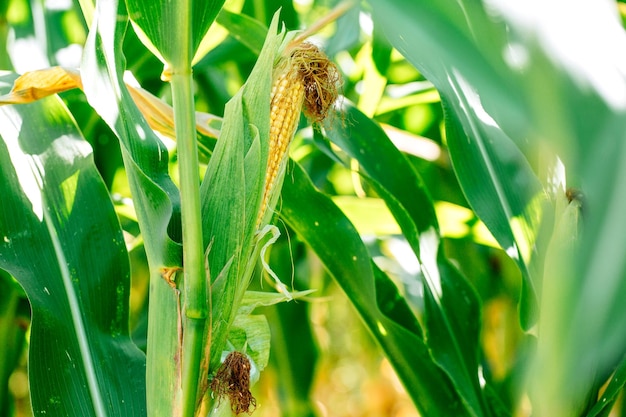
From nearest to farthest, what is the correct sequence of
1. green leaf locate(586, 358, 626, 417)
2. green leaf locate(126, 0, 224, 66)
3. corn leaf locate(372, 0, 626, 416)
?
1. corn leaf locate(372, 0, 626, 416)
2. green leaf locate(126, 0, 224, 66)
3. green leaf locate(586, 358, 626, 417)

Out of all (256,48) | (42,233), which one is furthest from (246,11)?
(42,233)

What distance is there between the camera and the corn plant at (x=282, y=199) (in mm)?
175

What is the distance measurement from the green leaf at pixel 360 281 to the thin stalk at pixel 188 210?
0.89 ft

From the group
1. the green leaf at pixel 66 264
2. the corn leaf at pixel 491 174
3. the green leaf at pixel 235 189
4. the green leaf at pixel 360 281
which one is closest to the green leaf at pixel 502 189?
the corn leaf at pixel 491 174

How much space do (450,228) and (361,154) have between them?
0.22 meters

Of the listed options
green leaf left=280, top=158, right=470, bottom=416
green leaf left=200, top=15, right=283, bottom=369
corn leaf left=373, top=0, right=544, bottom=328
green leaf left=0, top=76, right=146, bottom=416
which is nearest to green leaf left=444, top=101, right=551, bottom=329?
corn leaf left=373, top=0, right=544, bottom=328

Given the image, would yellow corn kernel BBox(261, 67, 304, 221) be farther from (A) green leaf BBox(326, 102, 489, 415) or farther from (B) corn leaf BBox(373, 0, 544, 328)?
(A) green leaf BBox(326, 102, 489, 415)

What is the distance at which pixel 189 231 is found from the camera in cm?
47

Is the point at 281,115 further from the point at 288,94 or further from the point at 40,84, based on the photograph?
the point at 40,84

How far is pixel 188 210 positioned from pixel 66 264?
0.26 meters

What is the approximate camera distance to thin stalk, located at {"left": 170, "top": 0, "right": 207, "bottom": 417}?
47 cm

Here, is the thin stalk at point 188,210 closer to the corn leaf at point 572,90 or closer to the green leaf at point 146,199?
the green leaf at point 146,199

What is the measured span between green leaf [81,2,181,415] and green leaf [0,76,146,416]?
0.56 feet

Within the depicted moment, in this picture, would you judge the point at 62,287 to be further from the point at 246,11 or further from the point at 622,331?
the point at 246,11
